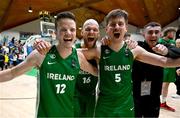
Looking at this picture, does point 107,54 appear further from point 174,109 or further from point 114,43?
point 174,109

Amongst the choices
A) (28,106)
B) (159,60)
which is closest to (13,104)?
(28,106)

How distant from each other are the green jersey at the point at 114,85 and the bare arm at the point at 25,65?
68cm

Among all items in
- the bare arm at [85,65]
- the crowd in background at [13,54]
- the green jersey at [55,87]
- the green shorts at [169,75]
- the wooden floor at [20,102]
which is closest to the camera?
the green jersey at [55,87]

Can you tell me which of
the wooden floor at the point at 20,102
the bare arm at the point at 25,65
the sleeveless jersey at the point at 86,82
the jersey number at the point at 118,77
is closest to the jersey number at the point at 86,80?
the sleeveless jersey at the point at 86,82

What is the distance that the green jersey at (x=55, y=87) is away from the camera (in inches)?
99.1

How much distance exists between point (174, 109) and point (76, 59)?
4574mm

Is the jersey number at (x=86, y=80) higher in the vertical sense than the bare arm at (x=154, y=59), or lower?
lower

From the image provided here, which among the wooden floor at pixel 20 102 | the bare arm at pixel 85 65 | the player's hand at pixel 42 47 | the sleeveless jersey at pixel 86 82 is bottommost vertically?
the wooden floor at pixel 20 102

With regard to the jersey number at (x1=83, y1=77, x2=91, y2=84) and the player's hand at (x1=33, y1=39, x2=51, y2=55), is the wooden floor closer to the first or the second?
the jersey number at (x1=83, y1=77, x2=91, y2=84)

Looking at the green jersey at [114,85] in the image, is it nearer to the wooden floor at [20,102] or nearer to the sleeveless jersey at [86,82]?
the sleeveless jersey at [86,82]

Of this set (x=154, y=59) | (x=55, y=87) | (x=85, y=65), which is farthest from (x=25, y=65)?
(x=154, y=59)

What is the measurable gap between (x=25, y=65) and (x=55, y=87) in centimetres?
36

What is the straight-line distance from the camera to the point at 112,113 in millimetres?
2807

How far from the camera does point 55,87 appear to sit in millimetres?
2518
